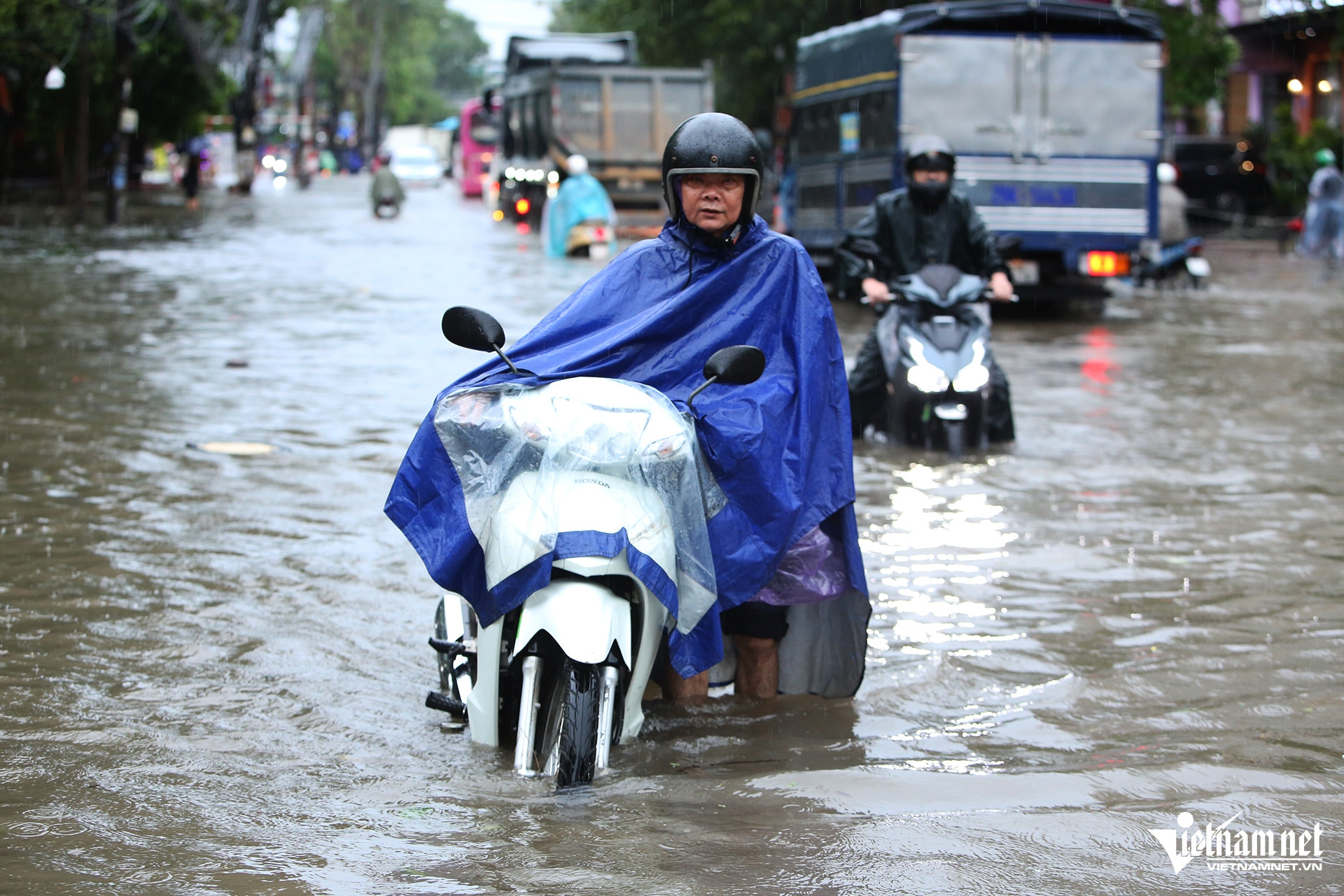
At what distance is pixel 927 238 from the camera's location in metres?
8.98

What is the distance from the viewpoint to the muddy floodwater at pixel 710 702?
3514 millimetres

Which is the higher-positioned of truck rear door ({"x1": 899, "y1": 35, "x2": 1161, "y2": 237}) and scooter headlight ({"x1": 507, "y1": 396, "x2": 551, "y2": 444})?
truck rear door ({"x1": 899, "y1": 35, "x2": 1161, "y2": 237})

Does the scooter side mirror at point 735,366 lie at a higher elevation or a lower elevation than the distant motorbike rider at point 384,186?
lower

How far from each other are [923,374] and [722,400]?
5.11 metres

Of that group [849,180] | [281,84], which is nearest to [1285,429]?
[849,180]

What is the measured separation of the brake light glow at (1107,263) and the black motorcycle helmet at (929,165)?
8.60 m

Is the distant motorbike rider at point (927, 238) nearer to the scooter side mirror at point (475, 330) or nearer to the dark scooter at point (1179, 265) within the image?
the scooter side mirror at point (475, 330)

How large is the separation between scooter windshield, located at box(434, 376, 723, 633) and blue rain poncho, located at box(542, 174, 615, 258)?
65.8 ft

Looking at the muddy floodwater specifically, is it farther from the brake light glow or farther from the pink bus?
the pink bus

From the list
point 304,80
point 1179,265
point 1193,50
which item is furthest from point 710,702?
point 304,80

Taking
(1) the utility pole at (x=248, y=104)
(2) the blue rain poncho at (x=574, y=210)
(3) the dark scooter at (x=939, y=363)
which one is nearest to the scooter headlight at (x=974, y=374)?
(3) the dark scooter at (x=939, y=363)

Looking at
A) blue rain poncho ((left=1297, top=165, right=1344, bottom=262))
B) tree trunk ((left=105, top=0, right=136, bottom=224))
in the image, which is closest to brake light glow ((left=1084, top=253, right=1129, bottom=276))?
blue rain poncho ((left=1297, top=165, right=1344, bottom=262))

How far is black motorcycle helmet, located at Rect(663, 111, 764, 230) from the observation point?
424 cm

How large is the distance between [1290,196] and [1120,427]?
25.6 meters
